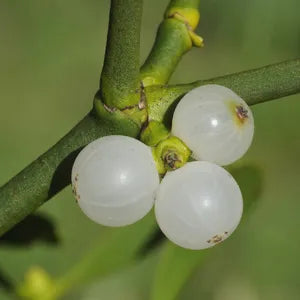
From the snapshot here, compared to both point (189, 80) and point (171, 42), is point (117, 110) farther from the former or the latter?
point (189, 80)

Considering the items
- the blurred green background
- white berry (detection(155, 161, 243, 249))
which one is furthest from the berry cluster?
the blurred green background

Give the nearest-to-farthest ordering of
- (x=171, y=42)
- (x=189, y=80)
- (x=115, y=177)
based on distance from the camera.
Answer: (x=115, y=177) → (x=171, y=42) → (x=189, y=80)

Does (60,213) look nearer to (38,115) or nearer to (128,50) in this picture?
(38,115)

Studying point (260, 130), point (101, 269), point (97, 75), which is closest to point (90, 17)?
point (97, 75)

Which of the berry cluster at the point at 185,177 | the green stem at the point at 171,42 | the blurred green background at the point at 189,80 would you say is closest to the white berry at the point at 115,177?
the berry cluster at the point at 185,177

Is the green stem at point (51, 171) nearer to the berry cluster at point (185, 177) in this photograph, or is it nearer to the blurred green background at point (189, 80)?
the berry cluster at point (185, 177)

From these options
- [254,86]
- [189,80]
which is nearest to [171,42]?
[254,86]
